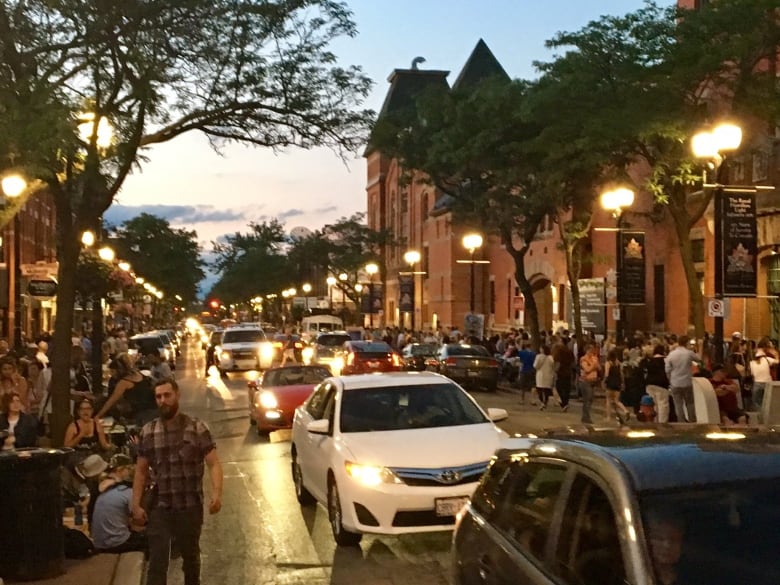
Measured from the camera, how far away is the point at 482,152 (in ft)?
117

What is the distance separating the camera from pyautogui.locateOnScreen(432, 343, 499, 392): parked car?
31.6m

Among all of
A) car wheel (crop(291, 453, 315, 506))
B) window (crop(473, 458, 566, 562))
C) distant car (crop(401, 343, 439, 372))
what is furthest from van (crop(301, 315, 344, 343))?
window (crop(473, 458, 566, 562))

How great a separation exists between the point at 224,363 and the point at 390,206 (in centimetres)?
4703

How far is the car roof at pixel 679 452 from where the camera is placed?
3.75m

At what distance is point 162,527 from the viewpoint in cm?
688

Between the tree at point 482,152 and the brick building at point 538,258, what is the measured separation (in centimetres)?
163

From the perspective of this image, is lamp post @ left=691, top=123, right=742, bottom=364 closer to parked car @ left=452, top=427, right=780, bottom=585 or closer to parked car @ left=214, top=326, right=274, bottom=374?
parked car @ left=452, top=427, right=780, bottom=585

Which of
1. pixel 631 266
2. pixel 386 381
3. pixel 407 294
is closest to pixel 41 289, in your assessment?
pixel 631 266

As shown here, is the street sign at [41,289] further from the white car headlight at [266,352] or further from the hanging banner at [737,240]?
the hanging banner at [737,240]

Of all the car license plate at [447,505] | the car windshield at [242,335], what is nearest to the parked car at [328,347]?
the car windshield at [242,335]

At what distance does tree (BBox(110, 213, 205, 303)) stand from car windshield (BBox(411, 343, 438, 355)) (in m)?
54.3

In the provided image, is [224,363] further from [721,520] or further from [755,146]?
[721,520]

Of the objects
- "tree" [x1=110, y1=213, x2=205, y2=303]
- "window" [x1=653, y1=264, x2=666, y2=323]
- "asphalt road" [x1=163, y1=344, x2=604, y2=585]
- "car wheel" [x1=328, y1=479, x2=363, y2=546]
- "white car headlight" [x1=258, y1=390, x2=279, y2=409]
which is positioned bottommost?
"asphalt road" [x1=163, y1=344, x2=604, y2=585]

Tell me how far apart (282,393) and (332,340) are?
19360 mm
